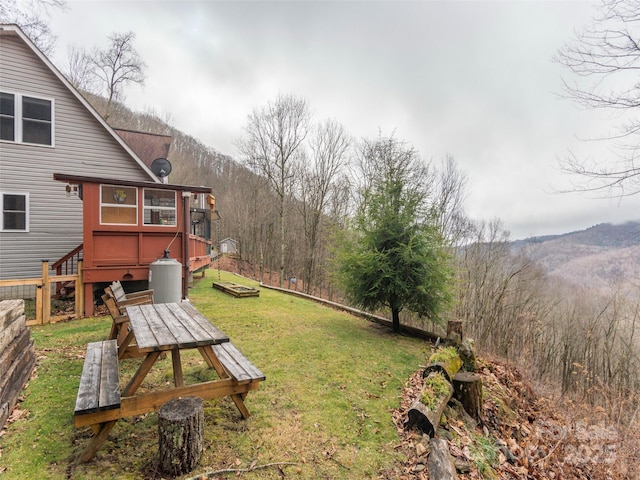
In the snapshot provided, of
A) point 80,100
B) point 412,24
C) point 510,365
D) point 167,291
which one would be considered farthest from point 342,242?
point 80,100

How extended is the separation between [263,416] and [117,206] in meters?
6.67

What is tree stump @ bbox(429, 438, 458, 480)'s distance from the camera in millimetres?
2717

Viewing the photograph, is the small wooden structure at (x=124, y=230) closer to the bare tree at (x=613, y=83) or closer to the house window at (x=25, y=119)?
the house window at (x=25, y=119)

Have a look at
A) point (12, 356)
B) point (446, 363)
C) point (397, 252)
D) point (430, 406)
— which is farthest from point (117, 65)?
point (430, 406)

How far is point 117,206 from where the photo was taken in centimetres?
734

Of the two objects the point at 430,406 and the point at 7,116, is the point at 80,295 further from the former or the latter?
the point at 430,406

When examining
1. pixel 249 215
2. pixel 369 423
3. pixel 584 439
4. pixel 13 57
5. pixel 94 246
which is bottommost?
pixel 584 439

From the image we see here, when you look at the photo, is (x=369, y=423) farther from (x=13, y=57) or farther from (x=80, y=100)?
(x=13, y=57)

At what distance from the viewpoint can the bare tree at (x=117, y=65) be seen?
18.5m

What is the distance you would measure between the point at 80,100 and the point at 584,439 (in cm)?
1507

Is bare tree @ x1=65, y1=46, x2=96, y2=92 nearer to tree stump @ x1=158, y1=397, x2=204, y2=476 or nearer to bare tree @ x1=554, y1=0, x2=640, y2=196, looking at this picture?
tree stump @ x1=158, y1=397, x2=204, y2=476

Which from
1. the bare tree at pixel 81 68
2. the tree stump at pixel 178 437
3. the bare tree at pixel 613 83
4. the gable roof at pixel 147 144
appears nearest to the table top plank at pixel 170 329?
the tree stump at pixel 178 437

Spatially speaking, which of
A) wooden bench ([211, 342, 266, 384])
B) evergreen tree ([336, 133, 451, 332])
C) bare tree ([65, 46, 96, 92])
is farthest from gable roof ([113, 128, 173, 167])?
bare tree ([65, 46, 96, 92])

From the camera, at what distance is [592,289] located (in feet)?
36.1
